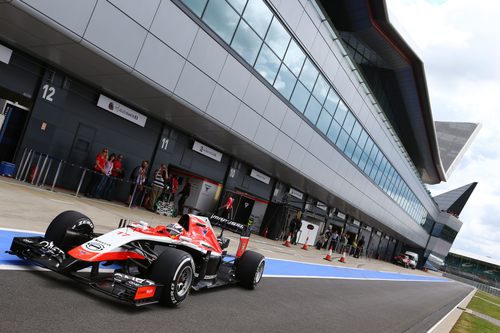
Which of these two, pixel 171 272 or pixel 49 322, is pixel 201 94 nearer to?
pixel 171 272

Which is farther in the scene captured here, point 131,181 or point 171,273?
point 131,181

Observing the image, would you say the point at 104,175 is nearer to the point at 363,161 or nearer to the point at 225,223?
the point at 225,223

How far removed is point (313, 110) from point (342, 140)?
5.43 meters

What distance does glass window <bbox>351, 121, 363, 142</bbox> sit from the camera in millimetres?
27125

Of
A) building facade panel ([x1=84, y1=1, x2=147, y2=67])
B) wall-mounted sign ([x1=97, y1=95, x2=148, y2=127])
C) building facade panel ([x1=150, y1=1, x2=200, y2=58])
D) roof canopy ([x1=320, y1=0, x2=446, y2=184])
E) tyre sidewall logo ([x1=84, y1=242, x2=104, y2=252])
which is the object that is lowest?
tyre sidewall logo ([x1=84, y1=242, x2=104, y2=252])

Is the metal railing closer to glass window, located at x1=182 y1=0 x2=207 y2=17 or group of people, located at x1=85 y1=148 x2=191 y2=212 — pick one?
group of people, located at x1=85 y1=148 x2=191 y2=212

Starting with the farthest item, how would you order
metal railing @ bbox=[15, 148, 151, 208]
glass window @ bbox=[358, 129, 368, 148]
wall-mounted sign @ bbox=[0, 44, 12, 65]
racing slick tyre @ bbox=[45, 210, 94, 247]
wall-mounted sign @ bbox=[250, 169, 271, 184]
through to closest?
glass window @ bbox=[358, 129, 368, 148] → wall-mounted sign @ bbox=[250, 169, 271, 184] → metal railing @ bbox=[15, 148, 151, 208] → wall-mounted sign @ bbox=[0, 44, 12, 65] → racing slick tyre @ bbox=[45, 210, 94, 247]

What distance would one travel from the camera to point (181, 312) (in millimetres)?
4961

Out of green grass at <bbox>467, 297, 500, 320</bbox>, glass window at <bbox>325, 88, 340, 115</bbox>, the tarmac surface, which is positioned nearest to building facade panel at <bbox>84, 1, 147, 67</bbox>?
the tarmac surface

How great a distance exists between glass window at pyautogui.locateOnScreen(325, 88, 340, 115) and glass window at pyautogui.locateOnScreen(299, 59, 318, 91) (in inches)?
94.8

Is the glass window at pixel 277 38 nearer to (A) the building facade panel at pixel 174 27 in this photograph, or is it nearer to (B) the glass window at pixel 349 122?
(A) the building facade panel at pixel 174 27

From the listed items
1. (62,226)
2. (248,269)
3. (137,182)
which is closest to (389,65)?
(137,182)

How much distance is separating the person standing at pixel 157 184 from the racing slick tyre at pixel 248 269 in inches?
347

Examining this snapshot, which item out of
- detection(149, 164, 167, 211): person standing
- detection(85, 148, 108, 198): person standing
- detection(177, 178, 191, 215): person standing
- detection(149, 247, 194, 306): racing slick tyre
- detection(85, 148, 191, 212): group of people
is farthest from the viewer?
detection(177, 178, 191, 215): person standing
